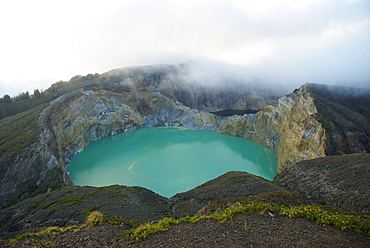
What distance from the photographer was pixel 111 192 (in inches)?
736

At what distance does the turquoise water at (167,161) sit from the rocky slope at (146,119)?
11.7 feet

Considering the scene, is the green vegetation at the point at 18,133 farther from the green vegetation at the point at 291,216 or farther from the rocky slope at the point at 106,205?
the green vegetation at the point at 291,216

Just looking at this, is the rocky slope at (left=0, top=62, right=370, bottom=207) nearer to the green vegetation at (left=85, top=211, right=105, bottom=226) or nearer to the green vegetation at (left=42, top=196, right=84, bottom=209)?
the green vegetation at (left=42, top=196, right=84, bottom=209)

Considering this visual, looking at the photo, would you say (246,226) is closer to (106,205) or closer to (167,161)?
(106,205)

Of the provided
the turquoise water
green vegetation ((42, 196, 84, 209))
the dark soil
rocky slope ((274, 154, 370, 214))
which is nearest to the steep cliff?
the turquoise water

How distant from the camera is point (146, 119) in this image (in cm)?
7775

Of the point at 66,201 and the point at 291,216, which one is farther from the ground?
the point at 291,216

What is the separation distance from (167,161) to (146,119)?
125 feet

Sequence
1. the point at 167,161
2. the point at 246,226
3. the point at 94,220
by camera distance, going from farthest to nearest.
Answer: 1. the point at 167,161
2. the point at 94,220
3. the point at 246,226

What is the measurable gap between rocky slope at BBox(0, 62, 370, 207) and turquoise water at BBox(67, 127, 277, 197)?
3560mm

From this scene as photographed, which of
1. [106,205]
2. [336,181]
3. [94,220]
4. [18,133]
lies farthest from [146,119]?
[94,220]

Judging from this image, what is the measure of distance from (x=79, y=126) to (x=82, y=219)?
4875 centimetres

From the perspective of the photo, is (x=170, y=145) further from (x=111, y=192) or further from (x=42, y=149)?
(x=111, y=192)

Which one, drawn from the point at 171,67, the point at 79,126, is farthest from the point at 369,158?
the point at 171,67
